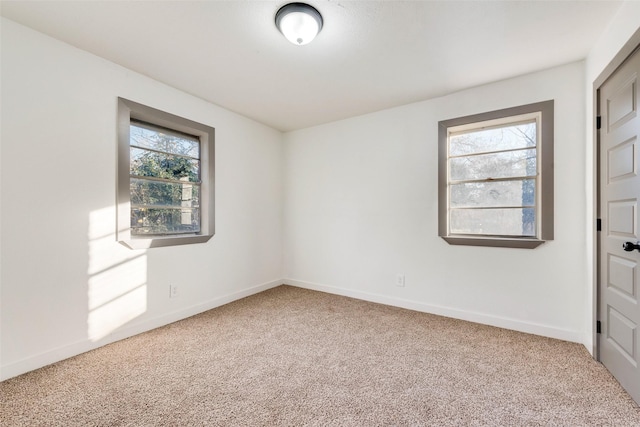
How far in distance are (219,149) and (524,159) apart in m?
3.33

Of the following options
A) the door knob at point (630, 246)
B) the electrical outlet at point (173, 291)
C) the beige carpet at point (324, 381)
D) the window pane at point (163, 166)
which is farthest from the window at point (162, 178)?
the door knob at point (630, 246)

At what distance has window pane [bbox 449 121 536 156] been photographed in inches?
107

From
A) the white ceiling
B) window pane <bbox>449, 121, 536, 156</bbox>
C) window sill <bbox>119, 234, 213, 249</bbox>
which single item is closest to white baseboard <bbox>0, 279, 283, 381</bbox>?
window sill <bbox>119, 234, 213, 249</bbox>

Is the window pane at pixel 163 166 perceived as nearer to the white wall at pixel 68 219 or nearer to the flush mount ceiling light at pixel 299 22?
the white wall at pixel 68 219

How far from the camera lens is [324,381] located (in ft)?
6.09

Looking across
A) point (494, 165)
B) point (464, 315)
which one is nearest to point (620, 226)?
point (494, 165)

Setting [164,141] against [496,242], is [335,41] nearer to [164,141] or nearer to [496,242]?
[164,141]

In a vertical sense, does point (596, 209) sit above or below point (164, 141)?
below

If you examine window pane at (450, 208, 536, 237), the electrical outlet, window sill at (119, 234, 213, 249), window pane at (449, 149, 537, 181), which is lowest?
the electrical outlet

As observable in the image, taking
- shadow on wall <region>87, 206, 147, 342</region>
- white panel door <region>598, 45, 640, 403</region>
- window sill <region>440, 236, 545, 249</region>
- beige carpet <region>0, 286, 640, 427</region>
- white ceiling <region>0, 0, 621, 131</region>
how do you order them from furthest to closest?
window sill <region>440, 236, 545, 249</region> → shadow on wall <region>87, 206, 147, 342</region> → white ceiling <region>0, 0, 621, 131</region> → white panel door <region>598, 45, 640, 403</region> → beige carpet <region>0, 286, 640, 427</region>

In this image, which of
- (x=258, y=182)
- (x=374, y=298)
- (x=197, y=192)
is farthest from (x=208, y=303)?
(x=374, y=298)

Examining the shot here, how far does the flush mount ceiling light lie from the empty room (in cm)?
1

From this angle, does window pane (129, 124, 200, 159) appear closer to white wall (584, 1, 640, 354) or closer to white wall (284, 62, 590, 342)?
white wall (284, 62, 590, 342)

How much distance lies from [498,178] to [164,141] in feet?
11.6
